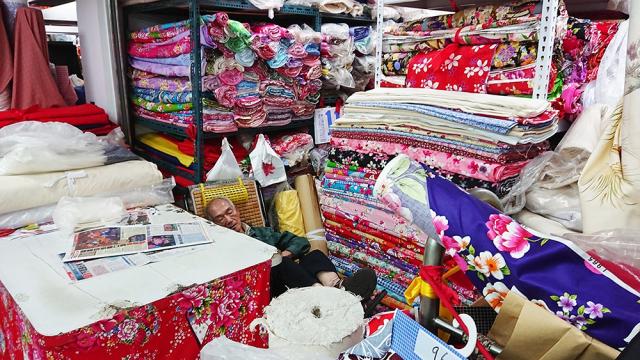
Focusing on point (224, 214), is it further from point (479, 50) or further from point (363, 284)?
point (479, 50)

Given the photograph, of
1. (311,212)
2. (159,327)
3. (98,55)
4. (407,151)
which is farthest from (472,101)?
(98,55)

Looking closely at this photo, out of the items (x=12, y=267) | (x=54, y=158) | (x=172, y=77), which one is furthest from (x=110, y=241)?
(x=172, y=77)

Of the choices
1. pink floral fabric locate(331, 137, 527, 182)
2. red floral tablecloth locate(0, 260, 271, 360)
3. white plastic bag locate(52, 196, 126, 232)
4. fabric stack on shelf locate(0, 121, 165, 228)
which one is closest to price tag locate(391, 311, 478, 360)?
red floral tablecloth locate(0, 260, 271, 360)


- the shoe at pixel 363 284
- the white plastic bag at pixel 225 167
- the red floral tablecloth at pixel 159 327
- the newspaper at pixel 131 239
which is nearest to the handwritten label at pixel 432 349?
the red floral tablecloth at pixel 159 327

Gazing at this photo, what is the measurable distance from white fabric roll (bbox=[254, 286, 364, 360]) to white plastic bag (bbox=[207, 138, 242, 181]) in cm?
151

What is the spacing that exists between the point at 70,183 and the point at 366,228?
1.34m

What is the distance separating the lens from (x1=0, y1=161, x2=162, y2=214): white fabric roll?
179cm

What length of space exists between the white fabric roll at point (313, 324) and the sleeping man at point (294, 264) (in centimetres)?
69

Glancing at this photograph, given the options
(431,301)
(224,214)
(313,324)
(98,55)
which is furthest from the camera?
(98,55)

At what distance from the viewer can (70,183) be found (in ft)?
6.35

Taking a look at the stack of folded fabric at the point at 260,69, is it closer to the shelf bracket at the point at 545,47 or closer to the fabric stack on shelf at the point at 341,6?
the fabric stack on shelf at the point at 341,6

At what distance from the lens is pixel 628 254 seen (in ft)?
2.07

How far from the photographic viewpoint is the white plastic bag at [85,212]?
1.72 meters

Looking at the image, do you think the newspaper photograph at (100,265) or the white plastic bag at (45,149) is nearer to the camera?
the newspaper photograph at (100,265)
